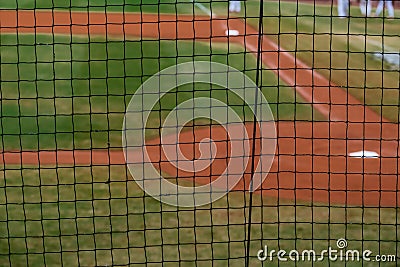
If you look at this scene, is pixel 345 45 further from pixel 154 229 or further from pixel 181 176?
pixel 154 229

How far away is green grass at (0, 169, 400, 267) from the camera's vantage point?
4996 mm

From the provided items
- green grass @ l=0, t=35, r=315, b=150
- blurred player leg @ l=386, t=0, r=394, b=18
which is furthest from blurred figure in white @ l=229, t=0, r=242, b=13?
blurred player leg @ l=386, t=0, r=394, b=18

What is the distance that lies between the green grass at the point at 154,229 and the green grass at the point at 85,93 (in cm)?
69

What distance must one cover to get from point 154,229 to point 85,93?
5.95m

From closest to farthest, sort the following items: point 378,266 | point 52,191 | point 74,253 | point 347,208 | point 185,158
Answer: point 378,266
point 74,253
point 347,208
point 52,191
point 185,158

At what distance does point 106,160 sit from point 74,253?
239 centimetres

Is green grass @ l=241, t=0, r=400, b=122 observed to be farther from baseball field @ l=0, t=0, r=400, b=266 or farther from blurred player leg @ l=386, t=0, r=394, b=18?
blurred player leg @ l=386, t=0, r=394, b=18

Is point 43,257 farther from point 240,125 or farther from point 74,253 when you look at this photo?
point 240,125

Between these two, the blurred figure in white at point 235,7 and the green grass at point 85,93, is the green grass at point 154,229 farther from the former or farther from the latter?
the blurred figure in white at point 235,7

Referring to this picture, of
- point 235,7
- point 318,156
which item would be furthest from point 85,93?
point 235,7

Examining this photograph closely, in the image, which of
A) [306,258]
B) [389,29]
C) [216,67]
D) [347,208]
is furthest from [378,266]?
[389,29]

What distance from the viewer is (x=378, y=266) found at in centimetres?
468

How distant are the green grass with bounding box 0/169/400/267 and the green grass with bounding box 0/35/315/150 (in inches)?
27.3

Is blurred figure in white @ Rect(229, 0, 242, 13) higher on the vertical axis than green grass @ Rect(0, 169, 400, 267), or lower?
lower
